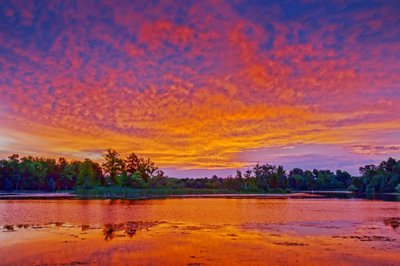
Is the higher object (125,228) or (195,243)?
(125,228)

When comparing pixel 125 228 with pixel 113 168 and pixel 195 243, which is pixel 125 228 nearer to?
pixel 195 243

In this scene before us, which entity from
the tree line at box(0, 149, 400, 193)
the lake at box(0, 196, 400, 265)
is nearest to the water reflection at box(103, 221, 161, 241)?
the lake at box(0, 196, 400, 265)

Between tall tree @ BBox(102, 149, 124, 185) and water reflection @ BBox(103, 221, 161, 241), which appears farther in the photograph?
tall tree @ BBox(102, 149, 124, 185)

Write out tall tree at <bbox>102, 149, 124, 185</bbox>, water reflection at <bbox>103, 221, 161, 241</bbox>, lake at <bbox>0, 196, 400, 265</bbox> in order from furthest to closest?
tall tree at <bbox>102, 149, 124, 185</bbox> → water reflection at <bbox>103, 221, 161, 241</bbox> → lake at <bbox>0, 196, 400, 265</bbox>

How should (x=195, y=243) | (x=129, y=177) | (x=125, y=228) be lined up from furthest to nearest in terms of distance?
(x=129, y=177) < (x=125, y=228) < (x=195, y=243)

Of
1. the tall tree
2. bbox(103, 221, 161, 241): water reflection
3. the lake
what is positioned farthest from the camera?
the tall tree

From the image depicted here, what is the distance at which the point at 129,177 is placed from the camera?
117938 mm

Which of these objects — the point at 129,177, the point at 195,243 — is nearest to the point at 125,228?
the point at 195,243

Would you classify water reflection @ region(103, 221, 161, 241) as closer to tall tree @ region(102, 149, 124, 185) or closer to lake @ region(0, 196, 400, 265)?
lake @ region(0, 196, 400, 265)

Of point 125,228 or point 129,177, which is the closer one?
point 125,228

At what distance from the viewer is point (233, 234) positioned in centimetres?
2622

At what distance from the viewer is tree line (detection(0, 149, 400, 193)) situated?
120 metres

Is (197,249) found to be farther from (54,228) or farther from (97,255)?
(54,228)

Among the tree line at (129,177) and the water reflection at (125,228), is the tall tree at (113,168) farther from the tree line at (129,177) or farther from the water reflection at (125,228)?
the water reflection at (125,228)
